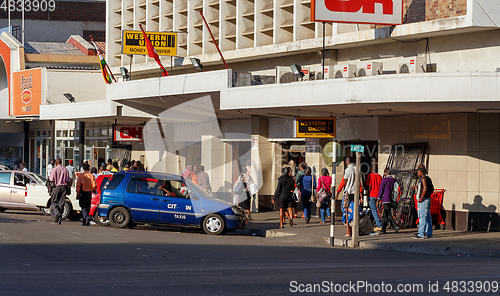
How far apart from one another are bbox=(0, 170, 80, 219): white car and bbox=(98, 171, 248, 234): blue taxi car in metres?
4.14

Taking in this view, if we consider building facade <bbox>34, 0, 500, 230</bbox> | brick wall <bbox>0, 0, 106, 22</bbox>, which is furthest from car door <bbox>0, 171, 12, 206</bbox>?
brick wall <bbox>0, 0, 106, 22</bbox>

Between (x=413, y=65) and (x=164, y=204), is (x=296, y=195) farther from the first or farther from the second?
(x=413, y=65)

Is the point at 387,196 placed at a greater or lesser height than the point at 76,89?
lesser

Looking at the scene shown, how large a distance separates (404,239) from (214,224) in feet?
16.1

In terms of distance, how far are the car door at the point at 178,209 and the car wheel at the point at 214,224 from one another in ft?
1.13

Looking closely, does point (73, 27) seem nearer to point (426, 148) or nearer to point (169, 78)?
point (169, 78)

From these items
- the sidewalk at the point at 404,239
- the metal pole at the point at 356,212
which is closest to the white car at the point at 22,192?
the sidewalk at the point at 404,239

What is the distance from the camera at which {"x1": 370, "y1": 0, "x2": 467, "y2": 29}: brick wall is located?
669 inches

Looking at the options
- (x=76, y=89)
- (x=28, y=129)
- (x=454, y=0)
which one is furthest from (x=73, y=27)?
(x=454, y=0)

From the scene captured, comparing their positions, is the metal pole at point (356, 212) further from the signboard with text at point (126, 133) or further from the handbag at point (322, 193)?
the signboard with text at point (126, 133)

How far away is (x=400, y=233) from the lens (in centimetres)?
1617

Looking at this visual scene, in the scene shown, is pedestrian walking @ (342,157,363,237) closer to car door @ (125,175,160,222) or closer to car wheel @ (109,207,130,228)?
car door @ (125,175,160,222)

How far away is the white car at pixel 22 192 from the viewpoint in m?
19.8

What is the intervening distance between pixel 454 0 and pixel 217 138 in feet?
38.5
